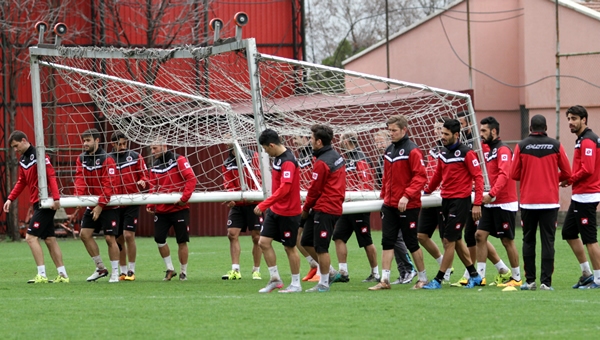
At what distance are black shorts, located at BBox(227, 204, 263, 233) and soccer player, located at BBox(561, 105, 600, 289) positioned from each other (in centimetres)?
517

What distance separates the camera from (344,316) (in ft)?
30.8

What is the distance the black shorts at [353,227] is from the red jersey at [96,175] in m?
3.40

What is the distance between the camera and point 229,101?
54.7ft

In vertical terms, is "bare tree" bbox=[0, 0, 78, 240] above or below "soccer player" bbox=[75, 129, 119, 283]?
above

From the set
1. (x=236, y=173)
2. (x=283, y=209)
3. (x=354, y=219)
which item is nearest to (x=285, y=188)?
(x=283, y=209)

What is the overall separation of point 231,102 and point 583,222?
6795mm

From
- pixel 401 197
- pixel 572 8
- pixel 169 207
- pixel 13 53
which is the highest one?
pixel 572 8

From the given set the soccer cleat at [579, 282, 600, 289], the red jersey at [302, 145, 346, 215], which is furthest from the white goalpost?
the soccer cleat at [579, 282, 600, 289]

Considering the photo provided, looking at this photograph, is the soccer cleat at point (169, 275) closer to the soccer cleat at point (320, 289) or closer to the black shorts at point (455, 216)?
the soccer cleat at point (320, 289)

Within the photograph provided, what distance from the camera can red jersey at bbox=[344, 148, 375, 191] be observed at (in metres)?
14.9

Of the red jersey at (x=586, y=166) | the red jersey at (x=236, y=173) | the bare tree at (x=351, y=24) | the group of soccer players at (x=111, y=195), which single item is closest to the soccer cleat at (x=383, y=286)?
the red jersey at (x=586, y=166)

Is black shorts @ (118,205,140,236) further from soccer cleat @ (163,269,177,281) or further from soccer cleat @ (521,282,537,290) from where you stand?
soccer cleat @ (521,282,537,290)

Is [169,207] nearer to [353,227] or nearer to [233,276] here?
[233,276]

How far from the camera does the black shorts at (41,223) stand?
14211 millimetres
